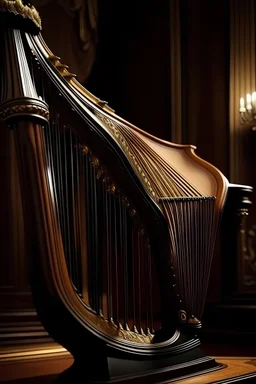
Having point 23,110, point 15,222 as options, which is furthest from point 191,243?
point 15,222

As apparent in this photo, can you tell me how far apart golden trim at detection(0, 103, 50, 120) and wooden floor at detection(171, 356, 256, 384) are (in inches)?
25.2

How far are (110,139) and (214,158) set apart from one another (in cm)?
286

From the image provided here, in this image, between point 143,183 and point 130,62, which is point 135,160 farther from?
point 130,62

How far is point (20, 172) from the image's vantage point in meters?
1.25

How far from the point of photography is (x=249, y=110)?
13.4 feet

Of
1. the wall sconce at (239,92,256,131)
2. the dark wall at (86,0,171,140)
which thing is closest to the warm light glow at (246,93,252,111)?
the wall sconce at (239,92,256,131)

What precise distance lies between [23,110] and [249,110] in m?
3.00

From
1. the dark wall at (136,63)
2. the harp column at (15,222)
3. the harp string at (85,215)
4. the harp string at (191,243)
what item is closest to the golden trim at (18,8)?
the harp column at (15,222)

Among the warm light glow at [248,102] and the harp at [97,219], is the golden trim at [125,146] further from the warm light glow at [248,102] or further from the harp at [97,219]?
the warm light glow at [248,102]

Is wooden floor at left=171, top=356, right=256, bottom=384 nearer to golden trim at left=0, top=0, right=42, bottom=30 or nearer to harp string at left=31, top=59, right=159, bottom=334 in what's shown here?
harp string at left=31, top=59, right=159, bottom=334

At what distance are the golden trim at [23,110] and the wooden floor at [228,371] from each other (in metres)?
0.64

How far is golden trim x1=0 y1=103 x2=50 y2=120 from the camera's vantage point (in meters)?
1.25

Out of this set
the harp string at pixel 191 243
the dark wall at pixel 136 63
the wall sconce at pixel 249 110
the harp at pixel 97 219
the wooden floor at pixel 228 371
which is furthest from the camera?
the dark wall at pixel 136 63

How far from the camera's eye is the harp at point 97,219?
1.25m
